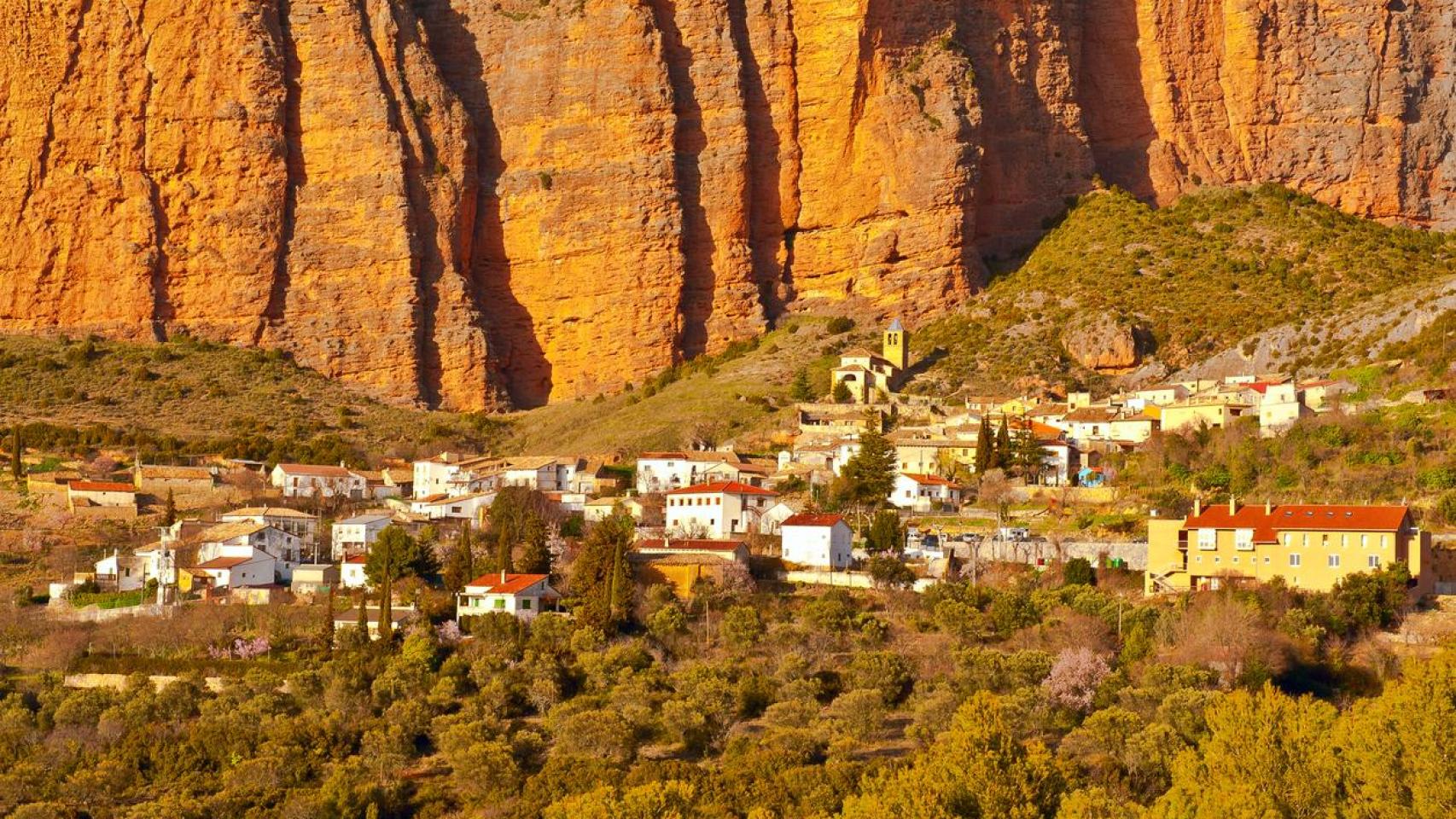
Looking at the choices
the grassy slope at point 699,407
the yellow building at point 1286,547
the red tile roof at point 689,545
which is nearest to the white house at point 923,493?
the red tile roof at point 689,545

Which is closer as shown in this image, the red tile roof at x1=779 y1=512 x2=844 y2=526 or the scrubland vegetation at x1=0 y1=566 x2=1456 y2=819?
the scrubland vegetation at x1=0 y1=566 x2=1456 y2=819

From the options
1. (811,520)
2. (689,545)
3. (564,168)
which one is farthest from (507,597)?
(564,168)

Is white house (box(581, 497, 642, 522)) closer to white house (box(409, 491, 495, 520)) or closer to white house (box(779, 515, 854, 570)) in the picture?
white house (box(409, 491, 495, 520))

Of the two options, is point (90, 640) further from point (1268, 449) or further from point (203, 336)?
point (203, 336)

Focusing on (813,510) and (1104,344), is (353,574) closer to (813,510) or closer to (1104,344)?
(813,510)

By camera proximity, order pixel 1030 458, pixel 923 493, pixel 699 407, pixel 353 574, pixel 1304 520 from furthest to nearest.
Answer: pixel 699 407 → pixel 1030 458 → pixel 923 493 → pixel 353 574 → pixel 1304 520

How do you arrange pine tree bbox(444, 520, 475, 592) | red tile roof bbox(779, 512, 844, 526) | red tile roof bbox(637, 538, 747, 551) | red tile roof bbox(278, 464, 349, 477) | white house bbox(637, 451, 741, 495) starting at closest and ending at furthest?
pine tree bbox(444, 520, 475, 592)
red tile roof bbox(637, 538, 747, 551)
red tile roof bbox(779, 512, 844, 526)
white house bbox(637, 451, 741, 495)
red tile roof bbox(278, 464, 349, 477)

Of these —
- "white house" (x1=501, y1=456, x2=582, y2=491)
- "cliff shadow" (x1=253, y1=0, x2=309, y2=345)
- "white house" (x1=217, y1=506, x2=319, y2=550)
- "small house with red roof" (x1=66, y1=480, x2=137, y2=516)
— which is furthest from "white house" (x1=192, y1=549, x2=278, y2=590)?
"cliff shadow" (x1=253, y1=0, x2=309, y2=345)

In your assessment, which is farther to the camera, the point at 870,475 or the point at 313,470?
the point at 313,470
